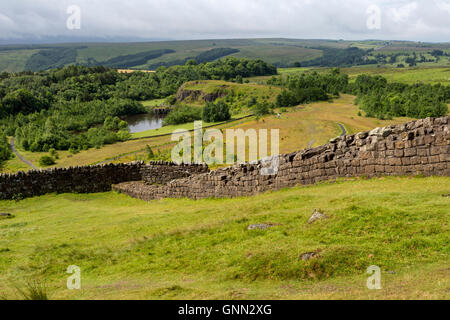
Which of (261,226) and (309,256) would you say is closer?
(309,256)

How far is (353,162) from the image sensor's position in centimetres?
1596

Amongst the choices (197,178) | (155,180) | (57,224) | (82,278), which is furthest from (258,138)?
(82,278)

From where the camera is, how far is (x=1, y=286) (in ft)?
30.9

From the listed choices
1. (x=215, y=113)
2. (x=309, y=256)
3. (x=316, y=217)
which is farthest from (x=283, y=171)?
(x=215, y=113)

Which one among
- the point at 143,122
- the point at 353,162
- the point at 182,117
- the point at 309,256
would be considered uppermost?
the point at 353,162

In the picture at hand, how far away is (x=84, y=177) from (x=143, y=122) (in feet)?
416

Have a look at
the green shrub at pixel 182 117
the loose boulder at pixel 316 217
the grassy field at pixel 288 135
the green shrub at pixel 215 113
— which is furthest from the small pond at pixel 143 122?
the loose boulder at pixel 316 217

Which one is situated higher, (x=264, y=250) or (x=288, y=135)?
(x=264, y=250)

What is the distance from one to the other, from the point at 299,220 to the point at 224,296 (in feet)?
17.2

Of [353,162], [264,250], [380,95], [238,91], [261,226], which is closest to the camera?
[264,250]

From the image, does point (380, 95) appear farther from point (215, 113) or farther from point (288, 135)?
point (288, 135)

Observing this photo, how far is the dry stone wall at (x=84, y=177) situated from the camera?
2500 centimetres

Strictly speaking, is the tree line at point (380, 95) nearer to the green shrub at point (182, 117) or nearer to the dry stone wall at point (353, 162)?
the green shrub at point (182, 117)
